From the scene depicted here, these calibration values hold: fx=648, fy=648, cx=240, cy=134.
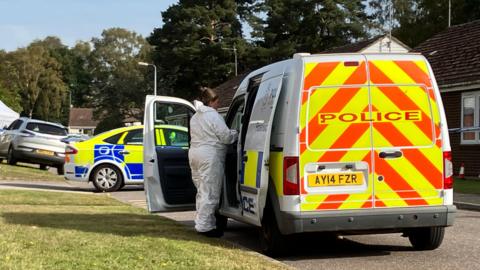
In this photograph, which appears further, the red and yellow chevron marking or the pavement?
the pavement

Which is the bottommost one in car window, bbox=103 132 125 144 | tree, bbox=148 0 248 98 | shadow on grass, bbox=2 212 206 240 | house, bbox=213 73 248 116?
shadow on grass, bbox=2 212 206 240

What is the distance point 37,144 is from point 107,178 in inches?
304

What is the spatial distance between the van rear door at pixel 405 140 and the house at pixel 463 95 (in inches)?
527

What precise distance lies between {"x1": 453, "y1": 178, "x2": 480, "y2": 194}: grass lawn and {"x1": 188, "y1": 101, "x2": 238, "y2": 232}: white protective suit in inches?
367

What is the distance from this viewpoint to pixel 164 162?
354 inches

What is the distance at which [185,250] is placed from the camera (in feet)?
22.1

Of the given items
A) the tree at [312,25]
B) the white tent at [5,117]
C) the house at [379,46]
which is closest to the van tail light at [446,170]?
the house at [379,46]

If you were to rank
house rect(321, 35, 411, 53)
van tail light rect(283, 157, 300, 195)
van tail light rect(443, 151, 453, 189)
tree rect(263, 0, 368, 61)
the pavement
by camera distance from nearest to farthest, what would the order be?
van tail light rect(283, 157, 300, 195)
van tail light rect(443, 151, 453, 189)
the pavement
house rect(321, 35, 411, 53)
tree rect(263, 0, 368, 61)

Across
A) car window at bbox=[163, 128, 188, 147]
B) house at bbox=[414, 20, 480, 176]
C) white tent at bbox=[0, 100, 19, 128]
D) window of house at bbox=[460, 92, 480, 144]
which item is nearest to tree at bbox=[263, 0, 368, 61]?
white tent at bbox=[0, 100, 19, 128]

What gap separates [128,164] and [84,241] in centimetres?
923

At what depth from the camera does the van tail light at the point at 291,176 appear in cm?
668

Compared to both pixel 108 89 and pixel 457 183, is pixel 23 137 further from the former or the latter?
pixel 108 89

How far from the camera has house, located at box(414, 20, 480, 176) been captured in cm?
1981

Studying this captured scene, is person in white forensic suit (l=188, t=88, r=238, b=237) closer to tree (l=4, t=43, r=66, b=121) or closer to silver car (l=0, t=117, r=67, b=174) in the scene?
silver car (l=0, t=117, r=67, b=174)
